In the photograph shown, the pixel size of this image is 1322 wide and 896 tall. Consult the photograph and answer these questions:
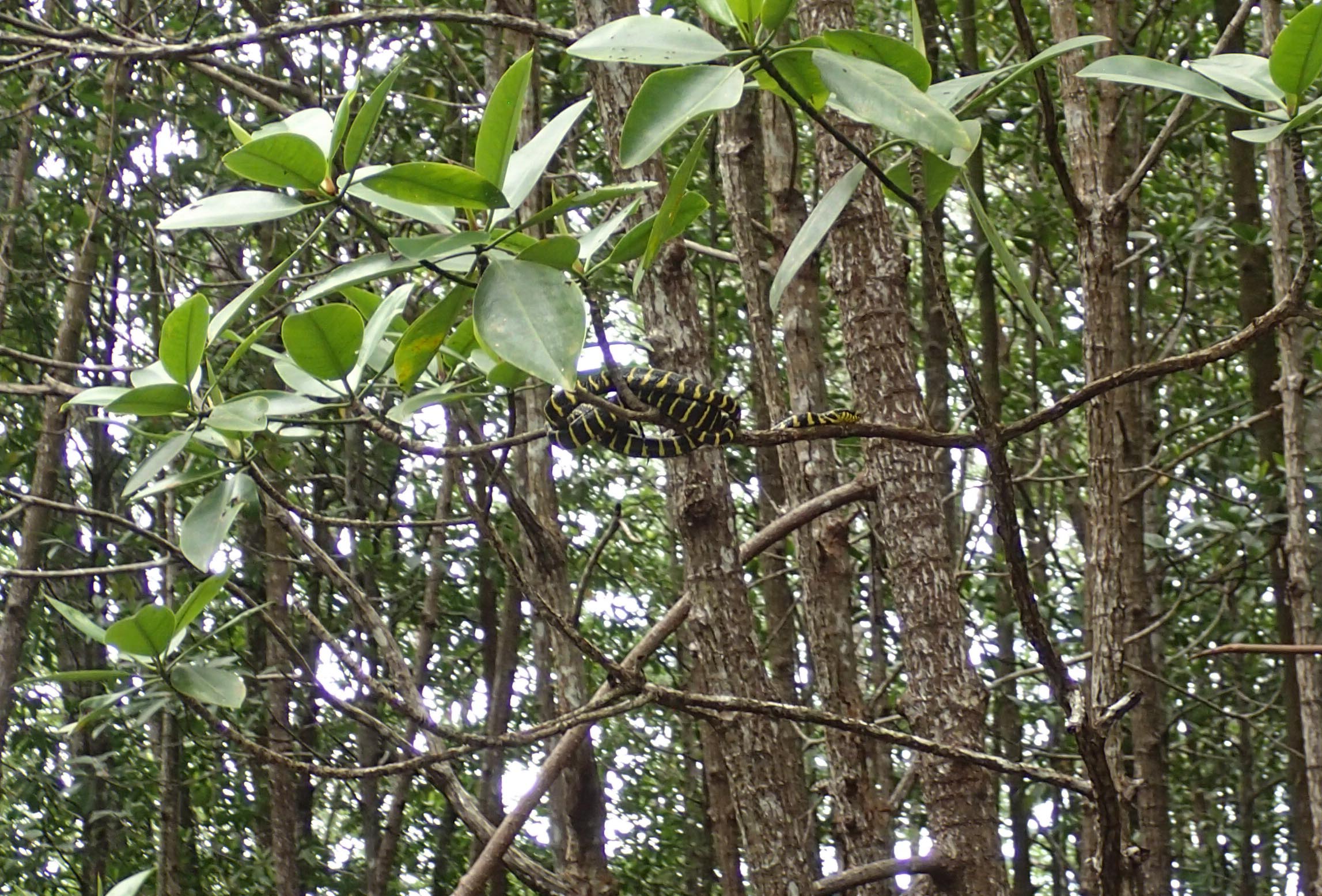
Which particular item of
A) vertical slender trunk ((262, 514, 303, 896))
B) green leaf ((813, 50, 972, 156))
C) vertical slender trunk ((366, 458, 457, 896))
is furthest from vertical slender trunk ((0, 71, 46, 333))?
green leaf ((813, 50, 972, 156))

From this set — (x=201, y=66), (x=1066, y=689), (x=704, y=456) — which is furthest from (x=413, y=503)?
(x=1066, y=689)

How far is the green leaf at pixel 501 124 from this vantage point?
97cm

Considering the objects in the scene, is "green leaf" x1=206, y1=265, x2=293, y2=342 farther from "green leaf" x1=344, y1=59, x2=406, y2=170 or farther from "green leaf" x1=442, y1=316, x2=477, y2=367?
"green leaf" x1=442, y1=316, x2=477, y2=367

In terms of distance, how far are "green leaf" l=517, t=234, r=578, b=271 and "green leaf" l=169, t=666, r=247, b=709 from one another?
816 millimetres

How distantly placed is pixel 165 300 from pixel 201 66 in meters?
0.70

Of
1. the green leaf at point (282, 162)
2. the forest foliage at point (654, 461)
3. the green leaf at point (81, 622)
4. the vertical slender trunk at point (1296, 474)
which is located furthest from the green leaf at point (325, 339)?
the vertical slender trunk at point (1296, 474)

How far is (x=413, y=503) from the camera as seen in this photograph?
18.0 ft

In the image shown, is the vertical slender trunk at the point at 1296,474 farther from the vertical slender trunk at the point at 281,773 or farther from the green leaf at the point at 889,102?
the vertical slender trunk at the point at 281,773

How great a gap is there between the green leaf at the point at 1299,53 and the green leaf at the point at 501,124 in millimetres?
588

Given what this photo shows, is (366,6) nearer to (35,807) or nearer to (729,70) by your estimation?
(35,807)

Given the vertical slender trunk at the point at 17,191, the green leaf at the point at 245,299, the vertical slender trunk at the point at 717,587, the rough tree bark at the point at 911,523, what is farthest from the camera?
the vertical slender trunk at the point at 17,191

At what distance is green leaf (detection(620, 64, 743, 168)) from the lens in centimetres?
84

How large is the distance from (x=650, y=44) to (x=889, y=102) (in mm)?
193

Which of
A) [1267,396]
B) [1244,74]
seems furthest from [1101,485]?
[1267,396]
